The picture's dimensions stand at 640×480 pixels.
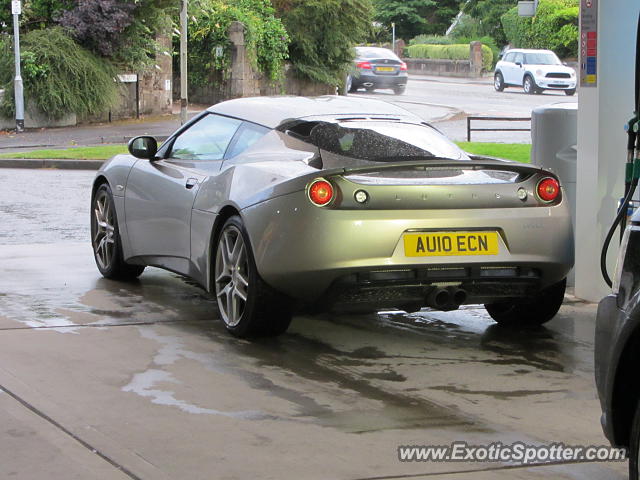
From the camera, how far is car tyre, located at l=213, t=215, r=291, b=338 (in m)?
6.80

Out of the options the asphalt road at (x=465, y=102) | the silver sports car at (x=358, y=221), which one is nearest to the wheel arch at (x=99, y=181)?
the silver sports car at (x=358, y=221)

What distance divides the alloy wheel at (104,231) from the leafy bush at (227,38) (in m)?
28.8

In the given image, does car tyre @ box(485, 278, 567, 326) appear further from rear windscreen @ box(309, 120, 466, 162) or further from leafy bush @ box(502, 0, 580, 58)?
leafy bush @ box(502, 0, 580, 58)

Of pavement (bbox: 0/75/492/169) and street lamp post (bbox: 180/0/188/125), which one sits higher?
street lamp post (bbox: 180/0/188/125)

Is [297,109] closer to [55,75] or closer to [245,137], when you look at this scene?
[245,137]

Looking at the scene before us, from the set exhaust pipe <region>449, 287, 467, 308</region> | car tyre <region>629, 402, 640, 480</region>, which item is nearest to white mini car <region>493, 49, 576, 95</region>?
exhaust pipe <region>449, 287, 467, 308</region>

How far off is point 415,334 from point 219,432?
2.42 meters

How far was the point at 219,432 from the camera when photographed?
514cm

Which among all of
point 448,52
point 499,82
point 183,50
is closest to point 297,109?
point 183,50

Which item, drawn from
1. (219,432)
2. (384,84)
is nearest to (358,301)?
(219,432)

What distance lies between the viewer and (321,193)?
21.4 feet

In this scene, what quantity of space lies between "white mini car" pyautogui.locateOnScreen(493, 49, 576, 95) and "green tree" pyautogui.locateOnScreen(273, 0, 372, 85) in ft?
26.7

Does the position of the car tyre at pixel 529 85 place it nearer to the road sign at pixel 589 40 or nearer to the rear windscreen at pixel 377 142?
the road sign at pixel 589 40

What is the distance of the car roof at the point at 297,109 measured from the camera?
7586mm
